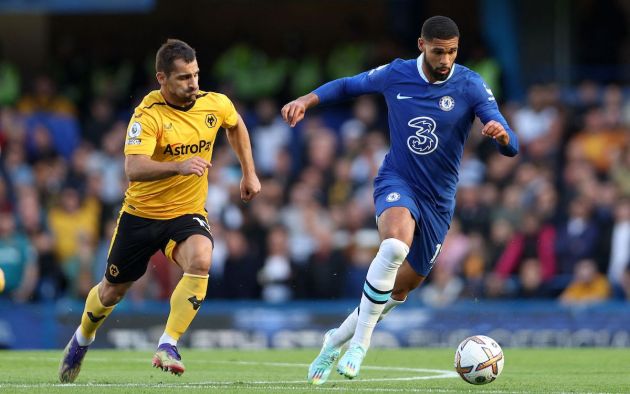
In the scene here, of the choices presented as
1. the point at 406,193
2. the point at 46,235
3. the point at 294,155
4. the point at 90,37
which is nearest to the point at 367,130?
the point at 294,155

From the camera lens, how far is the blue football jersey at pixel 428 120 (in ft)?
34.1

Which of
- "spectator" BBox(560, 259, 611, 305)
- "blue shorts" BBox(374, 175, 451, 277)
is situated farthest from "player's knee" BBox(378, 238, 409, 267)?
"spectator" BBox(560, 259, 611, 305)

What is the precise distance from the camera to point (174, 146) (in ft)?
33.9

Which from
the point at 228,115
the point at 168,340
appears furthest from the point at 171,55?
the point at 168,340

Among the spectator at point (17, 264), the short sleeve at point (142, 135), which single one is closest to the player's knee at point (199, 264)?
the short sleeve at point (142, 135)

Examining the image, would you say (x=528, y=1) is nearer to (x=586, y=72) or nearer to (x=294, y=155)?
(x=586, y=72)

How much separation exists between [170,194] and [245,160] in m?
0.67

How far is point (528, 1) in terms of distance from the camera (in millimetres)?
23766

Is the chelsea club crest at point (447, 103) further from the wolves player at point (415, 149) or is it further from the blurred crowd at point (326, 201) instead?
the blurred crowd at point (326, 201)

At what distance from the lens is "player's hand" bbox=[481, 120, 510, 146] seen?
9.60 m

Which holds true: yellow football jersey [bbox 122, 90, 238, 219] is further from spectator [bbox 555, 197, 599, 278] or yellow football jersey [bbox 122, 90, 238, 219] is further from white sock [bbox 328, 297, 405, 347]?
spectator [bbox 555, 197, 599, 278]

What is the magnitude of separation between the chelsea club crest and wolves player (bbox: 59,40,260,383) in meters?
1.51

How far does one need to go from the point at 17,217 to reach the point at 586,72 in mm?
9544

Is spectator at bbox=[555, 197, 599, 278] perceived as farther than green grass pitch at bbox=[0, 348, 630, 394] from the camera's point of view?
Yes
